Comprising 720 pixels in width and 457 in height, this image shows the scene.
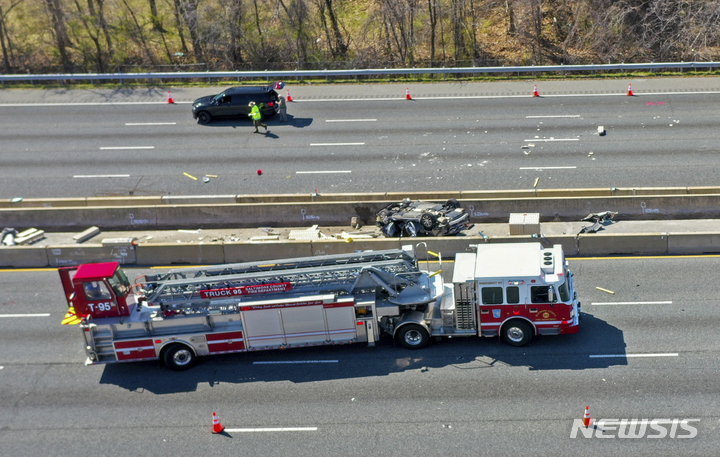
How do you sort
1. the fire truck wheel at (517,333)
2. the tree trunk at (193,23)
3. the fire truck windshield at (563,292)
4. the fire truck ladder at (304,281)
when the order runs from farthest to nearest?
the tree trunk at (193,23)
the fire truck ladder at (304,281)
the fire truck wheel at (517,333)
the fire truck windshield at (563,292)

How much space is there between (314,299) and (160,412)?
4.33 meters

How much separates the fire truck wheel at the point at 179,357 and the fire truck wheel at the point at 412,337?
5.15 meters

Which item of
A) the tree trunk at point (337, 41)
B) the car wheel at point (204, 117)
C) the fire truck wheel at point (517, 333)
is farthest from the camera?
the tree trunk at point (337, 41)

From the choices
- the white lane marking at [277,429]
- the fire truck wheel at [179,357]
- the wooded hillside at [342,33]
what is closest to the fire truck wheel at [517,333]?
the white lane marking at [277,429]

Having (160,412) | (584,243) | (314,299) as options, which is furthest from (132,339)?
(584,243)

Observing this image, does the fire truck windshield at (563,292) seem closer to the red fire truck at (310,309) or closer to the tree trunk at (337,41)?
the red fire truck at (310,309)

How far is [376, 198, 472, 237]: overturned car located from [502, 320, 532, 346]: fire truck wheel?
6.23 m

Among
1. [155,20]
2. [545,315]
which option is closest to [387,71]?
[155,20]

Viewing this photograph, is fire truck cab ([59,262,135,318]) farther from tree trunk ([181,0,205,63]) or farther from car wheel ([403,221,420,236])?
tree trunk ([181,0,205,63])

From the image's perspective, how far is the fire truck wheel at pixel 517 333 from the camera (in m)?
17.9

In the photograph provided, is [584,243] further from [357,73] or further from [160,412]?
[357,73]

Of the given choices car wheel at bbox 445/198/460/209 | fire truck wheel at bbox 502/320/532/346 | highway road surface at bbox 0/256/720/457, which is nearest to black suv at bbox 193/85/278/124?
car wheel at bbox 445/198/460/209

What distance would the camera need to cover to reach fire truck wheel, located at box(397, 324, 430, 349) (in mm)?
18047

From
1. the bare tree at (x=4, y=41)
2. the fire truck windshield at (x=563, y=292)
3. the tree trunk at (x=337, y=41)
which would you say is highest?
the bare tree at (x=4, y=41)
